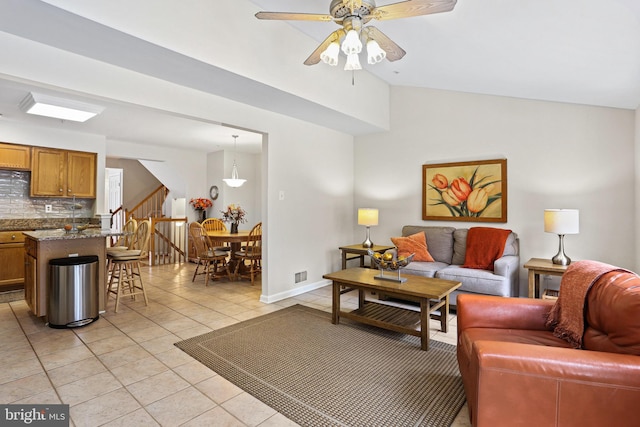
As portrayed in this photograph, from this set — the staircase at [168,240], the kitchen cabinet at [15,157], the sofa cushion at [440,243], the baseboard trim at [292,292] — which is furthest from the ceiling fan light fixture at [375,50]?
the staircase at [168,240]

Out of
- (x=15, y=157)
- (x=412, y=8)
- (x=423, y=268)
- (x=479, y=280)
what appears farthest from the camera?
(x=15, y=157)

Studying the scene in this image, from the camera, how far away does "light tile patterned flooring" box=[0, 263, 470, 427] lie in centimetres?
195

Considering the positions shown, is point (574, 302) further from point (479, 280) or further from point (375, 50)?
point (375, 50)

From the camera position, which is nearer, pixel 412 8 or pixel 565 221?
pixel 412 8

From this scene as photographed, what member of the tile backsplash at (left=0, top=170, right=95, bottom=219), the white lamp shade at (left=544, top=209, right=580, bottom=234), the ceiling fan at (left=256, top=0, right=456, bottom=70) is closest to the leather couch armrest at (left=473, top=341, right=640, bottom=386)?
the ceiling fan at (left=256, top=0, right=456, bottom=70)

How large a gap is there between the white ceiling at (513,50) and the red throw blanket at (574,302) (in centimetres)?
164

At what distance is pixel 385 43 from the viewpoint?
2.42m

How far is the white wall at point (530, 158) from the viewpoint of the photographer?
3.59 metres

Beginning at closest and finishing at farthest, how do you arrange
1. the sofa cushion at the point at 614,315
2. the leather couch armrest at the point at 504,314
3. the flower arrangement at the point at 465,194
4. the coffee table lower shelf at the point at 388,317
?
the sofa cushion at the point at 614,315
the leather couch armrest at the point at 504,314
the coffee table lower shelf at the point at 388,317
the flower arrangement at the point at 465,194

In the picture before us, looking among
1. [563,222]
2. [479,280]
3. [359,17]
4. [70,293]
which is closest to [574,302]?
[479,280]

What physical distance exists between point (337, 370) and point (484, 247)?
2525 mm

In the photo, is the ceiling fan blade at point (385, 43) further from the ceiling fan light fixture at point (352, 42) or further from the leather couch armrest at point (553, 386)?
the leather couch armrest at point (553, 386)

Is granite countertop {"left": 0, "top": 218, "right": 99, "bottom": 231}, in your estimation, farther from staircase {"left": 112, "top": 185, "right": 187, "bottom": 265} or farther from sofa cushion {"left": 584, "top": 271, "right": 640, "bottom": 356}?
sofa cushion {"left": 584, "top": 271, "right": 640, "bottom": 356}

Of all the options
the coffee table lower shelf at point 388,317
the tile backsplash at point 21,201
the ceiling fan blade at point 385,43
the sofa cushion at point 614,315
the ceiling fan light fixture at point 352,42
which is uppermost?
the ceiling fan blade at point 385,43
